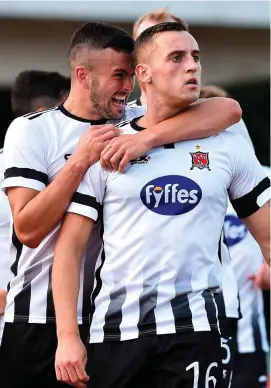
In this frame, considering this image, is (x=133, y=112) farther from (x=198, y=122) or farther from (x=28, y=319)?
(x=28, y=319)

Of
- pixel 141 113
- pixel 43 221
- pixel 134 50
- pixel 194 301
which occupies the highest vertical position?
pixel 134 50

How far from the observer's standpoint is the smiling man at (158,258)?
4.44 m

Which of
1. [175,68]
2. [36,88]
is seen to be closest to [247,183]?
[175,68]

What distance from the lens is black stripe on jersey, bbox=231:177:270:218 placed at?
472 centimetres

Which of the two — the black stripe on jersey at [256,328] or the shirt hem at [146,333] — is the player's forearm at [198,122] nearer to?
the shirt hem at [146,333]

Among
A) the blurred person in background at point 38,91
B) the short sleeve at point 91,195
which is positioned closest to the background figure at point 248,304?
the blurred person in background at point 38,91

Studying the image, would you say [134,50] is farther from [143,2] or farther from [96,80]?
[143,2]

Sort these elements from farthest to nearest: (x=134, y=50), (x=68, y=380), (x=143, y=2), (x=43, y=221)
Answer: (x=143, y=2) → (x=134, y=50) → (x=43, y=221) → (x=68, y=380)

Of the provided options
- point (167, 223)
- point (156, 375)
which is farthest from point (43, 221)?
point (156, 375)

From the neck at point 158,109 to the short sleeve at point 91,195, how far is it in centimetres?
37

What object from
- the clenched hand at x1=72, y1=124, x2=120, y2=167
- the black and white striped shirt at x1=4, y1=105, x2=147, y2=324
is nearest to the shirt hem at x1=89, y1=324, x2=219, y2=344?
the black and white striped shirt at x1=4, y1=105, x2=147, y2=324

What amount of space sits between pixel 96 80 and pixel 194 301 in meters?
1.37

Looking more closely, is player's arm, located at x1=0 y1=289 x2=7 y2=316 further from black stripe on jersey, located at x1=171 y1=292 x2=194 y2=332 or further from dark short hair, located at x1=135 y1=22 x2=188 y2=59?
dark short hair, located at x1=135 y1=22 x2=188 y2=59

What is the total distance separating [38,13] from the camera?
14938mm
